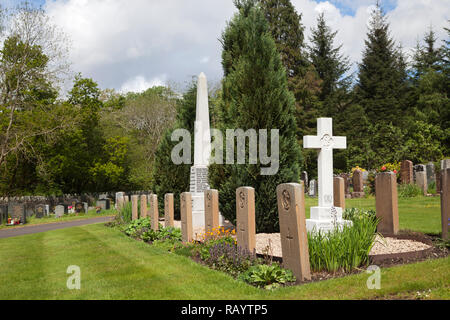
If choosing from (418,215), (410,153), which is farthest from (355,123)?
(418,215)

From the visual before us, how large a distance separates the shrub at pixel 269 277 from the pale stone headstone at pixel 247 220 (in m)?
1.22

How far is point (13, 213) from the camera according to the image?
19750 millimetres

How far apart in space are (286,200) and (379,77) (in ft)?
131

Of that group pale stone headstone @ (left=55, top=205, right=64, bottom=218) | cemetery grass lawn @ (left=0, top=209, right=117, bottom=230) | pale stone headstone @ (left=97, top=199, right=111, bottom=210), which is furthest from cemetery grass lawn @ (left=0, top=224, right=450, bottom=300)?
pale stone headstone @ (left=97, top=199, right=111, bottom=210)

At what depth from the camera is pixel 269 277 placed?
552cm

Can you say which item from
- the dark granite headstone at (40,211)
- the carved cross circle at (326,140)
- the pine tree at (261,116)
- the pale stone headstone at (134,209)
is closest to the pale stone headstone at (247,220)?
the pine tree at (261,116)

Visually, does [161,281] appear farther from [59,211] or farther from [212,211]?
[59,211]

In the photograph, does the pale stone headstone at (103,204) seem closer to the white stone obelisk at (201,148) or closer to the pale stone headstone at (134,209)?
the pale stone headstone at (134,209)

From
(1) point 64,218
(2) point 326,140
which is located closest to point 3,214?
(1) point 64,218

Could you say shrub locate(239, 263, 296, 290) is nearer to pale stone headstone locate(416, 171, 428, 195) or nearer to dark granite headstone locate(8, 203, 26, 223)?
pale stone headstone locate(416, 171, 428, 195)

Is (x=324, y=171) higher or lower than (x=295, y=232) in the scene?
higher

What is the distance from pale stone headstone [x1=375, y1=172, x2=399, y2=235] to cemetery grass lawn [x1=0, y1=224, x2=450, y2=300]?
285cm

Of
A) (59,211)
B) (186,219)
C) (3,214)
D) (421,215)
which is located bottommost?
(59,211)

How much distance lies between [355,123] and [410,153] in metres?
10.4
